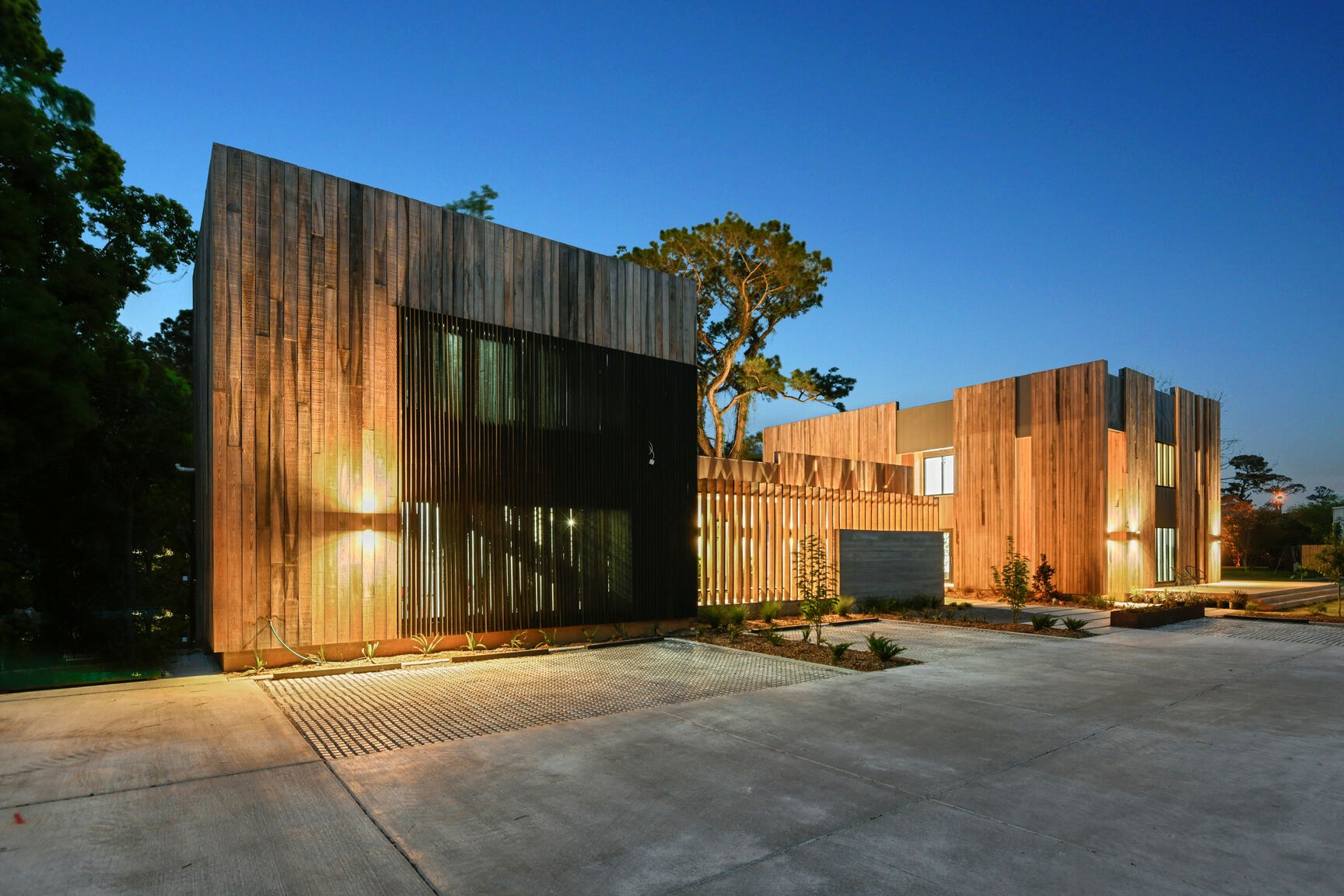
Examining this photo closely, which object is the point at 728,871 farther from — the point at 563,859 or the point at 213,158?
the point at 213,158

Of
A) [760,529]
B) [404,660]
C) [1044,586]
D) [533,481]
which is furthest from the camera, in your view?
[1044,586]

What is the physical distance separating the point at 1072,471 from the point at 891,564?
621 cm

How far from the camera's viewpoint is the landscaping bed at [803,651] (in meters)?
7.38

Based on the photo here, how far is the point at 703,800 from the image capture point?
347 cm

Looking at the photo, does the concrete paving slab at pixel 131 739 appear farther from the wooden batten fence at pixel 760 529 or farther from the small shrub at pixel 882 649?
the wooden batten fence at pixel 760 529

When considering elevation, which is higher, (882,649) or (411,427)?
(411,427)

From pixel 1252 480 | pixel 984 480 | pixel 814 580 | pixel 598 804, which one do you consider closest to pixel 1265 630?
pixel 814 580

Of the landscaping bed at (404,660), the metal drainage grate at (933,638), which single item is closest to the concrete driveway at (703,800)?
the landscaping bed at (404,660)

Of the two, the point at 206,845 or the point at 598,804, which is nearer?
the point at 206,845

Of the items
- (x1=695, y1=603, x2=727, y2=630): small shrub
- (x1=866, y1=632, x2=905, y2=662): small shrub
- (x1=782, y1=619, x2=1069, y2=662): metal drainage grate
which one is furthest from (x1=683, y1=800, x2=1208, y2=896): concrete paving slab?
(x1=695, y1=603, x2=727, y2=630): small shrub

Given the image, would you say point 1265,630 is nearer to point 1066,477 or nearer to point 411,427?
point 1066,477

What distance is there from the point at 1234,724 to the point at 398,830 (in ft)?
18.5

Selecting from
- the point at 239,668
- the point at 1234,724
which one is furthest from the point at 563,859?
the point at 239,668

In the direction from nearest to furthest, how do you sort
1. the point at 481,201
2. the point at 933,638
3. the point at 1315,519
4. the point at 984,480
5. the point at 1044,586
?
the point at 933,638 → the point at 1044,586 → the point at 984,480 → the point at 481,201 → the point at 1315,519
